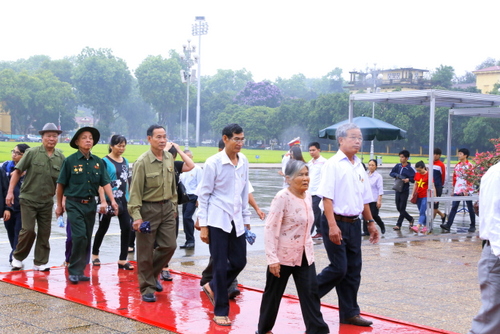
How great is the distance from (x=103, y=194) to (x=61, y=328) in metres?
2.65

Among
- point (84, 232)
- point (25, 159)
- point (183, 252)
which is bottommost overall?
point (183, 252)

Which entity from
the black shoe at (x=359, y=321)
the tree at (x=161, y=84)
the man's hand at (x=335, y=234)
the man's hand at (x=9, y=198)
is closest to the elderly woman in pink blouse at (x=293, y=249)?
the man's hand at (x=335, y=234)

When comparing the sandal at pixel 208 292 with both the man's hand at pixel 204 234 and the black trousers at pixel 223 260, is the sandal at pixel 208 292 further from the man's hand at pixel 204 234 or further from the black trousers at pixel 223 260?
the man's hand at pixel 204 234

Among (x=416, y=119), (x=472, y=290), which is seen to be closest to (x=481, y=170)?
(x=472, y=290)

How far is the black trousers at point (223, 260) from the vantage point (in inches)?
223

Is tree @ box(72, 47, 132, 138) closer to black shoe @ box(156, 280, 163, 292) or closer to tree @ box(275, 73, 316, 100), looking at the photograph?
tree @ box(275, 73, 316, 100)

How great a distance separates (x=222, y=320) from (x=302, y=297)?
0.88 metres

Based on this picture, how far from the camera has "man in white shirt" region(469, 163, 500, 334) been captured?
4.02m

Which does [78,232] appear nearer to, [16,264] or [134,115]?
[16,264]

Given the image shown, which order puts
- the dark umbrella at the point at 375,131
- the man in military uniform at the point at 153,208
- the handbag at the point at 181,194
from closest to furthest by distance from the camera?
the man in military uniform at the point at 153,208, the handbag at the point at 181,194, the dark umbrella at the point at 375,131

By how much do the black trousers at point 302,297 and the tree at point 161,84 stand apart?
114 metres

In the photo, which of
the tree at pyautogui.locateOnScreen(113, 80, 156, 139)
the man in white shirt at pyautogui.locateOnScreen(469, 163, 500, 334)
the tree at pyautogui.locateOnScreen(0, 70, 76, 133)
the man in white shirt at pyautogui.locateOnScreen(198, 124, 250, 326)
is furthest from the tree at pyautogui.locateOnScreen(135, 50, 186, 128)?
the man in white shirt at pyautogui.locateOnScreen(469, 163, 500, 334)

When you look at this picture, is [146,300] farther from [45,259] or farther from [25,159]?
[25,159]

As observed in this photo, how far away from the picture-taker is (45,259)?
7.80 meters
